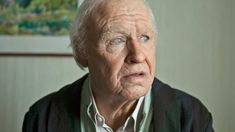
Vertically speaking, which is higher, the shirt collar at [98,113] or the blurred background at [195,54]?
the blurred background at [195,54]

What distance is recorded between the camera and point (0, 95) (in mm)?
1783

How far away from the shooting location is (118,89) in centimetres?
117

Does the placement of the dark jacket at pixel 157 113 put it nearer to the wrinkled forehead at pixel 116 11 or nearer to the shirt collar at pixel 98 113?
the shirt collar at pixel 98 113

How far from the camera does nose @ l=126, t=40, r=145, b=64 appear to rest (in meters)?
1.14

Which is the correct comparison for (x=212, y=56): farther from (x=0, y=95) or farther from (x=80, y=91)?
(x=0, y=95)

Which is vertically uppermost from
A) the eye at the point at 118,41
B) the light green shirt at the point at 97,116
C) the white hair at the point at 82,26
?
the white hair at the point at 82,26

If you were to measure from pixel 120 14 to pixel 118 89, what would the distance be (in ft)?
0.71

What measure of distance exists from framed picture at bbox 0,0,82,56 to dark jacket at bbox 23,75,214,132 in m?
0.41

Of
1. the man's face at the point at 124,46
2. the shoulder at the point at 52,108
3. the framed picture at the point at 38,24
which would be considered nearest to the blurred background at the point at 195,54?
the framed picture at the point at 38,24

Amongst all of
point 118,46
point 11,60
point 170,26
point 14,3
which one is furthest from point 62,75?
point 118,46

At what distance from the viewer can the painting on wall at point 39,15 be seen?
67.7 inches

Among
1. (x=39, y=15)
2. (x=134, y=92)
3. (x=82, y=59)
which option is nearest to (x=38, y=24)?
(x=39, y=15)

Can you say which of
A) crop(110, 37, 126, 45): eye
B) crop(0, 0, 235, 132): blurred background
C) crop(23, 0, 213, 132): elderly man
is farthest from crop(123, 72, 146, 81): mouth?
crop(0, 0, 235, 132): blurred background

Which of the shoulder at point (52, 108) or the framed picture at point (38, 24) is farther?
the framed picture at point (38, 24)
